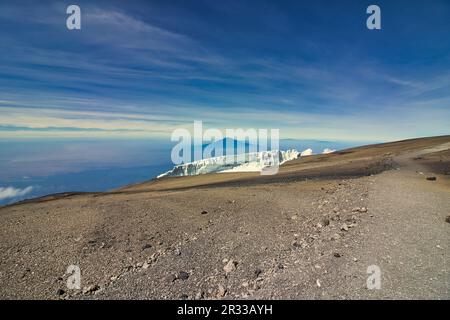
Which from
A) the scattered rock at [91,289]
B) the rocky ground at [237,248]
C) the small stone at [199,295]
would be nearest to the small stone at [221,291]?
the rocky ground at [237,248]

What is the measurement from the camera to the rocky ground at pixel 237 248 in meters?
7.13

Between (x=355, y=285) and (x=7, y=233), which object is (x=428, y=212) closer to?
(x=355, y=285)

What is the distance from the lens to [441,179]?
20141mm

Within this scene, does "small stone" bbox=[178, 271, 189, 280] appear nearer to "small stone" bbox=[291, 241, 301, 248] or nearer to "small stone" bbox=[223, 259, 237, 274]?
"small stone" bbox=[223, 259, 237, 274]

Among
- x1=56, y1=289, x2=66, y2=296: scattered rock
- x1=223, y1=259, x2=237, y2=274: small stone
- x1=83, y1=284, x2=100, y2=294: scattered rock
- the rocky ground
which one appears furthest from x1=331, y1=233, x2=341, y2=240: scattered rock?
x1=56, y1=289, x2=66, y2=296: scattered rock

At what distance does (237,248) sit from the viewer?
9.67 meters

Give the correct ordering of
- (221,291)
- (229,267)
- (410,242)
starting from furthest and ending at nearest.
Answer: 1. (410,242)
2. (229,267)
3. (221,291)

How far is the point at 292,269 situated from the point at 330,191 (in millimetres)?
10987

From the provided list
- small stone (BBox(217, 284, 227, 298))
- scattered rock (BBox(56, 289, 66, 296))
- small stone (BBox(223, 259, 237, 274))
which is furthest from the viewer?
small stone (BBox(223, 259, 237, 274))

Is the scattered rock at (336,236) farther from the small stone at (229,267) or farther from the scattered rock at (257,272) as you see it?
the small stone at (229,267)

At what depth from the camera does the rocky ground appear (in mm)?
7133

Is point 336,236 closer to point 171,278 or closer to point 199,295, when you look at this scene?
point 199,295

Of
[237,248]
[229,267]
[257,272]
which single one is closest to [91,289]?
[229,267]
